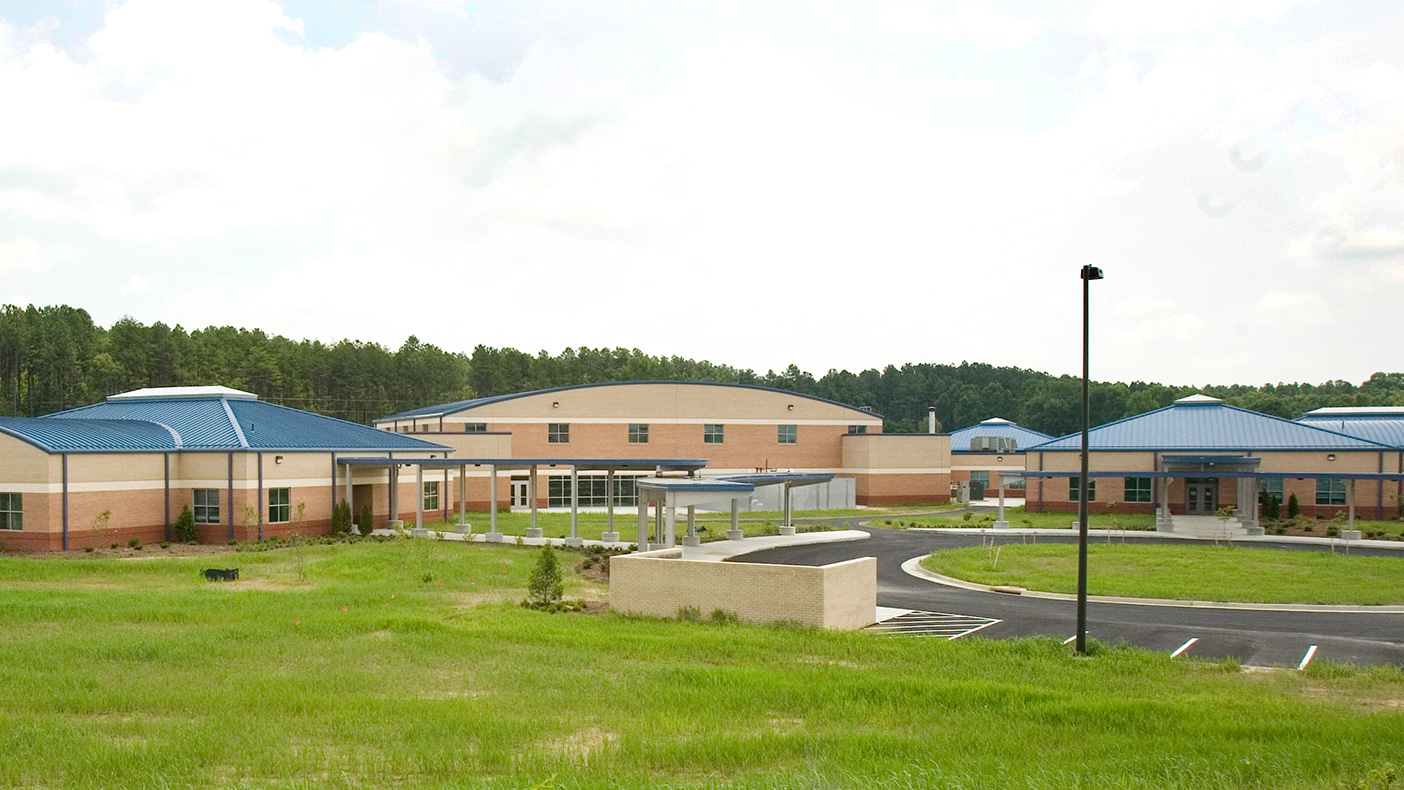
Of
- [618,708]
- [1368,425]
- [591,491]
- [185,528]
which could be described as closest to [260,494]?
[185,528]

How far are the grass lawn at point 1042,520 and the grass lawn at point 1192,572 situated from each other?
11.7 meters

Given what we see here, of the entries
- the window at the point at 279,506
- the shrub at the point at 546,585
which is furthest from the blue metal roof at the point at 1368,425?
the window at the point at 279,506

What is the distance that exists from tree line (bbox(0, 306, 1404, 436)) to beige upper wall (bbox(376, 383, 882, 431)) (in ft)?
159

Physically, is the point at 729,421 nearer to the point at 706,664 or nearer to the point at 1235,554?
the point at 1235,554

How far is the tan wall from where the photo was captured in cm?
2316

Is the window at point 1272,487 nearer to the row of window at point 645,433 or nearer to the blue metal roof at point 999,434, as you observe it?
the blue metal roof at point 999,434

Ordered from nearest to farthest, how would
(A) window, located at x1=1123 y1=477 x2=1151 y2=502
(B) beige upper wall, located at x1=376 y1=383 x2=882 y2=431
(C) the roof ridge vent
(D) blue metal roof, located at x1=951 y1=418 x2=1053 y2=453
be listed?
(C) the roof ridge vent → (A) window, located at x1=1123 y1=477 x2=1151 y2=502 → (B) beige upper wall, located at x1=376 y1=383 x2=882 y2=431 → (D) blue metal roof, located at x1=951 y1=418 x2=1053 y2=453

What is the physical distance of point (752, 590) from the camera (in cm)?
2378

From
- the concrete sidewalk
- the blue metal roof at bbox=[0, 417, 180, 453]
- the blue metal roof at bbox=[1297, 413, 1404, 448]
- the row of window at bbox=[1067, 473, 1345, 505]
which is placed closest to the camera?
the blue metal roof at bbox=[0, 417, 180, 453]

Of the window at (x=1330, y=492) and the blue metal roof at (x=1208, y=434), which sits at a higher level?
the blue metal roof at (x=1208, y=434)

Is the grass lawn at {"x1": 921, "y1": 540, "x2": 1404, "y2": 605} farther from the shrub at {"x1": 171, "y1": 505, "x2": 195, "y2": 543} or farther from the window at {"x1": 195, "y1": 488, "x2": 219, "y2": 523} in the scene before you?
the shrub at {"x1": 171, "y1": 505, "x2": 195, "y2": 543}

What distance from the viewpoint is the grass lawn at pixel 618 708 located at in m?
11.8

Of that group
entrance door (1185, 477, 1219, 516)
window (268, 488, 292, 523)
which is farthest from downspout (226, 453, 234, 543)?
entrance door (1185, 477, 1219, 516)

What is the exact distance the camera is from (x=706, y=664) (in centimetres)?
1903
